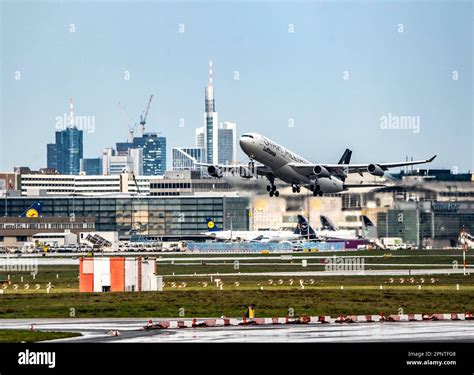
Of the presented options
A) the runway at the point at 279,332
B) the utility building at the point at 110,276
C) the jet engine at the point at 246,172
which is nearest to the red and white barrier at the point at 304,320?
the runway at the point at 279,332

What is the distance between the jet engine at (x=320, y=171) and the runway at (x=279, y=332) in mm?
63568

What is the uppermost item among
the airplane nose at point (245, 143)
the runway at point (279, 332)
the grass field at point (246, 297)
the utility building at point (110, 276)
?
the airplane nose at point (245, 143)

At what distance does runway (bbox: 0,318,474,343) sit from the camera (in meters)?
61.8

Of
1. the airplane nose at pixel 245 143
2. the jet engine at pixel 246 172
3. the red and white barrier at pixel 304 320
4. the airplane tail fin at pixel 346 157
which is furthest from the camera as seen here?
the airplane tail fin at pixel 346 157

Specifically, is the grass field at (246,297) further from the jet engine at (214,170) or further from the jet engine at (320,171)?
the jet engine at (320,171)

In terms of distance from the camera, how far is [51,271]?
15388 centimetres

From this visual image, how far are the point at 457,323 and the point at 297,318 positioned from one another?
35.7ft

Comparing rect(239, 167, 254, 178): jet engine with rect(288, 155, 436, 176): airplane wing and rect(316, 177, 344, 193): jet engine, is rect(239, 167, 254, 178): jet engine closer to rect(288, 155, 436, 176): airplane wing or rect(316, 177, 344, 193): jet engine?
rect(288, 155, 436, 176): airplane wing

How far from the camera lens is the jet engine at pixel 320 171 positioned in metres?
137

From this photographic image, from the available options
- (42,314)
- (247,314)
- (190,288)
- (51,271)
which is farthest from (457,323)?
(51,271)

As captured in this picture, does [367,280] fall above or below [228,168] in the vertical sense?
below

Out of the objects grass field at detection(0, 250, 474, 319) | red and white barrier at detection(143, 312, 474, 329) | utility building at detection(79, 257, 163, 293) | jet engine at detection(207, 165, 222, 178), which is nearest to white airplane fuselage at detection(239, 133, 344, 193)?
jet engine at detection(207, 165, 222, 178)

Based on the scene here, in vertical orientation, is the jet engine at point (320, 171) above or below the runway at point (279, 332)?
above
